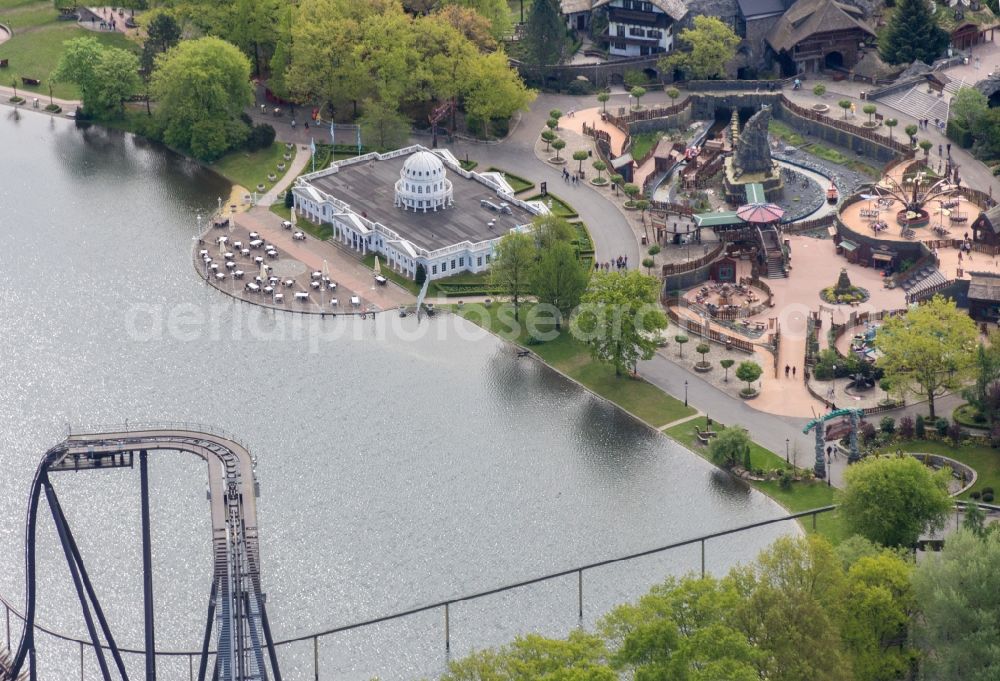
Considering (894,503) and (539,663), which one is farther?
(894,503)

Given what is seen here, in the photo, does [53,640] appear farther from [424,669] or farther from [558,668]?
[558,668]

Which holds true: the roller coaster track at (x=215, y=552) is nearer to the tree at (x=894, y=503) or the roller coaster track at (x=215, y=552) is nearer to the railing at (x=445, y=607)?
the railing at (x=445, y=607)

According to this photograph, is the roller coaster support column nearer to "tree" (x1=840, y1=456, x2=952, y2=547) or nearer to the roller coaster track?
the roller coaster track

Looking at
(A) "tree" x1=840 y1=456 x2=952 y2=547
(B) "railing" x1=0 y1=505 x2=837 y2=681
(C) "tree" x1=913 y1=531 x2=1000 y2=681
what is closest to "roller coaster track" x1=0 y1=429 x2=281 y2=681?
(B) "railing" x1=0 y1=505 x2=837 y2=681

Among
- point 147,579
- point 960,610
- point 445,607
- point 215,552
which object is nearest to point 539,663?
point 445,607

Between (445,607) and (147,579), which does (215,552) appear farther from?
(445,607)

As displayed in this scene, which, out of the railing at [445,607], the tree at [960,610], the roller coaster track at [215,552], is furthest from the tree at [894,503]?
the roller coaster track at [215,552]

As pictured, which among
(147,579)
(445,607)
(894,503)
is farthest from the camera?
(894,503)
